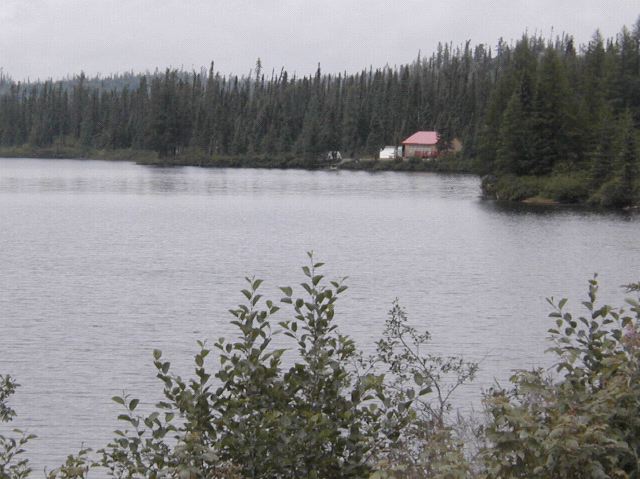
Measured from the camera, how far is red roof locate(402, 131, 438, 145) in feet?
468

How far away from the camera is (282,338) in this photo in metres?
22.4

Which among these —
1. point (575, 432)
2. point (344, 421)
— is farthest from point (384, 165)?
point (575, 432)

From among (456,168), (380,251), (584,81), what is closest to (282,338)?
(380,251)

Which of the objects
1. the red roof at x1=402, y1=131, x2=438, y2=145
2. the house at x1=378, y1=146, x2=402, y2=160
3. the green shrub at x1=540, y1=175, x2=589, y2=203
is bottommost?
the green shrub at x1=540, y1=175, x2=589, y2=203

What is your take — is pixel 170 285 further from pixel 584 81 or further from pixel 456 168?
pixel 456 168

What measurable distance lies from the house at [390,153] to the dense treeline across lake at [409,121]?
1.86 meters

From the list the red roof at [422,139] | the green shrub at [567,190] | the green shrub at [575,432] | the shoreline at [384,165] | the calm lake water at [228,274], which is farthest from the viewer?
the red roof at [422,139]

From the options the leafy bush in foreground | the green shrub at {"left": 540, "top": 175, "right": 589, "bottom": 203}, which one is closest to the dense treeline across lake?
the green shrub at {"left": 540, "top": 175, "right": 589, "bottom": 203}

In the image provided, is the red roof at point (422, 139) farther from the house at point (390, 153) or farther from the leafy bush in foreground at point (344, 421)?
the leafy bush in foreground at point (344, 421)

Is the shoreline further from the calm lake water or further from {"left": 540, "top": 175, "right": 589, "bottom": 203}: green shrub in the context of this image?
the calm lake water

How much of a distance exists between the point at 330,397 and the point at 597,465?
2.65 m

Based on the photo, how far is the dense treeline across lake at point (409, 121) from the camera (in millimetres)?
78625

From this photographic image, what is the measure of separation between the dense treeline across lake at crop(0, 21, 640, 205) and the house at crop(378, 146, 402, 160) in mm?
1864

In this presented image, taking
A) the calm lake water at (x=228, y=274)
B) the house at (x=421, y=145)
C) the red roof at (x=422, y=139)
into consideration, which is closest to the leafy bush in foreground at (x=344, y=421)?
the calm lake water at (x=228, y=274)
